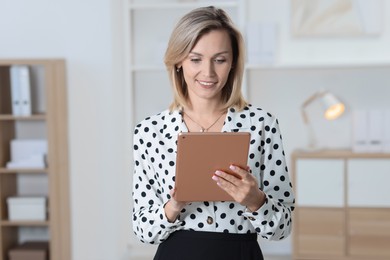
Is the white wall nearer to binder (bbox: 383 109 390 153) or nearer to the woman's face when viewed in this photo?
binder (bbox: 383 109 390 153)

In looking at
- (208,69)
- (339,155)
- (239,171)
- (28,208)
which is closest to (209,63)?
(208,69)

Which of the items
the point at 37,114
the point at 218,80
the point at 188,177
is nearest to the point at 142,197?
the point at 188,177

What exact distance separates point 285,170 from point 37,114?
9.55ft

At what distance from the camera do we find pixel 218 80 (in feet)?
4.89

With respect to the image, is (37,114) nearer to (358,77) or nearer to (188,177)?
(358,77)

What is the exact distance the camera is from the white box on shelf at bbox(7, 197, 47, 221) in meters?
4.04

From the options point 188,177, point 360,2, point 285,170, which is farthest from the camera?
point 360,2

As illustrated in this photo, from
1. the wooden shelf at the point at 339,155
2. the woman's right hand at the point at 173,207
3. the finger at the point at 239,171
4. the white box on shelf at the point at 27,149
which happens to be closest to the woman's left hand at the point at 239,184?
the finger at the point at 239,171

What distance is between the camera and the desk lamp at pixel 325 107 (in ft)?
13.9

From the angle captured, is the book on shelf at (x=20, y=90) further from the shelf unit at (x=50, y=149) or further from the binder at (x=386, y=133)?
the binder at (x=386, y=133)

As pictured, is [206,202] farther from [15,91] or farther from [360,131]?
[360,131]

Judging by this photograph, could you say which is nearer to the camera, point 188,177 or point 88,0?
point 188,177

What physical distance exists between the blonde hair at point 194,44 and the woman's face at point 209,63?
0.02 meters

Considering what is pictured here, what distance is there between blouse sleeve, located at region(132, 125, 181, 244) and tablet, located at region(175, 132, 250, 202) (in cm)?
12
